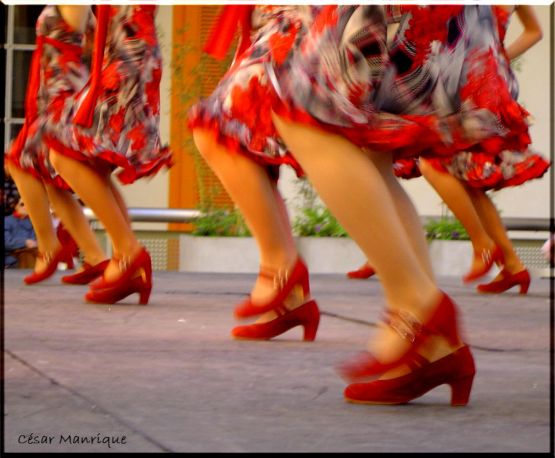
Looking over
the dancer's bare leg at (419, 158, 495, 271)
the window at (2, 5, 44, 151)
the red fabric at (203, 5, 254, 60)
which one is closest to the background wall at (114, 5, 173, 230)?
the window at (2, 5, 44, 151)

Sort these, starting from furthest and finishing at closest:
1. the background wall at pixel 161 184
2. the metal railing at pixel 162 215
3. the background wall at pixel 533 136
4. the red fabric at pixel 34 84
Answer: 1. the background wall at pixel 161 184
2. the background wall at pixel 533 136
3. the metal railing at pixel 162 215
4. the red fabric at pixel 34 84

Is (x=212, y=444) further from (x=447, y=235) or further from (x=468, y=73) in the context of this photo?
(x=447, y=235)

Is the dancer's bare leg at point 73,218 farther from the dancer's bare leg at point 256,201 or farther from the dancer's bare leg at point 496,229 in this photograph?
the dancer's bare leg at point 256,201

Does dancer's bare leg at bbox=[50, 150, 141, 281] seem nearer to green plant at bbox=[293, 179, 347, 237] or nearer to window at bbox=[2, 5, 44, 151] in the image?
green plant at bbox=[293, 179, 347, 237]

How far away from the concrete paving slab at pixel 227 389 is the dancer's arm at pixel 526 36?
152 centimetres

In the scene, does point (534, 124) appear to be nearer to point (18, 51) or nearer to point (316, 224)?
point (316, 224)

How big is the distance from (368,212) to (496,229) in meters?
2.78

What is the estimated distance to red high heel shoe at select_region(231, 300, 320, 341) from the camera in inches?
115

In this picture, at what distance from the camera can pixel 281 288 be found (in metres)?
2.85

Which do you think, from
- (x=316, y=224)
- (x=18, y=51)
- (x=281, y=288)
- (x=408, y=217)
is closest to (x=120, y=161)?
(x=281, y=288)

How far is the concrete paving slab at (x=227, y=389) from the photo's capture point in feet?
5.65

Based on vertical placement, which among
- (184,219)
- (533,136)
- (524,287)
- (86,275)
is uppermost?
(524,287)

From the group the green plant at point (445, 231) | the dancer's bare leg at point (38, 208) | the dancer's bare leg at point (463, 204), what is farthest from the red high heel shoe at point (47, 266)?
the green plant at point (445, 231)

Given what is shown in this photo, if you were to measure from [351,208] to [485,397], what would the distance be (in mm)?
425
